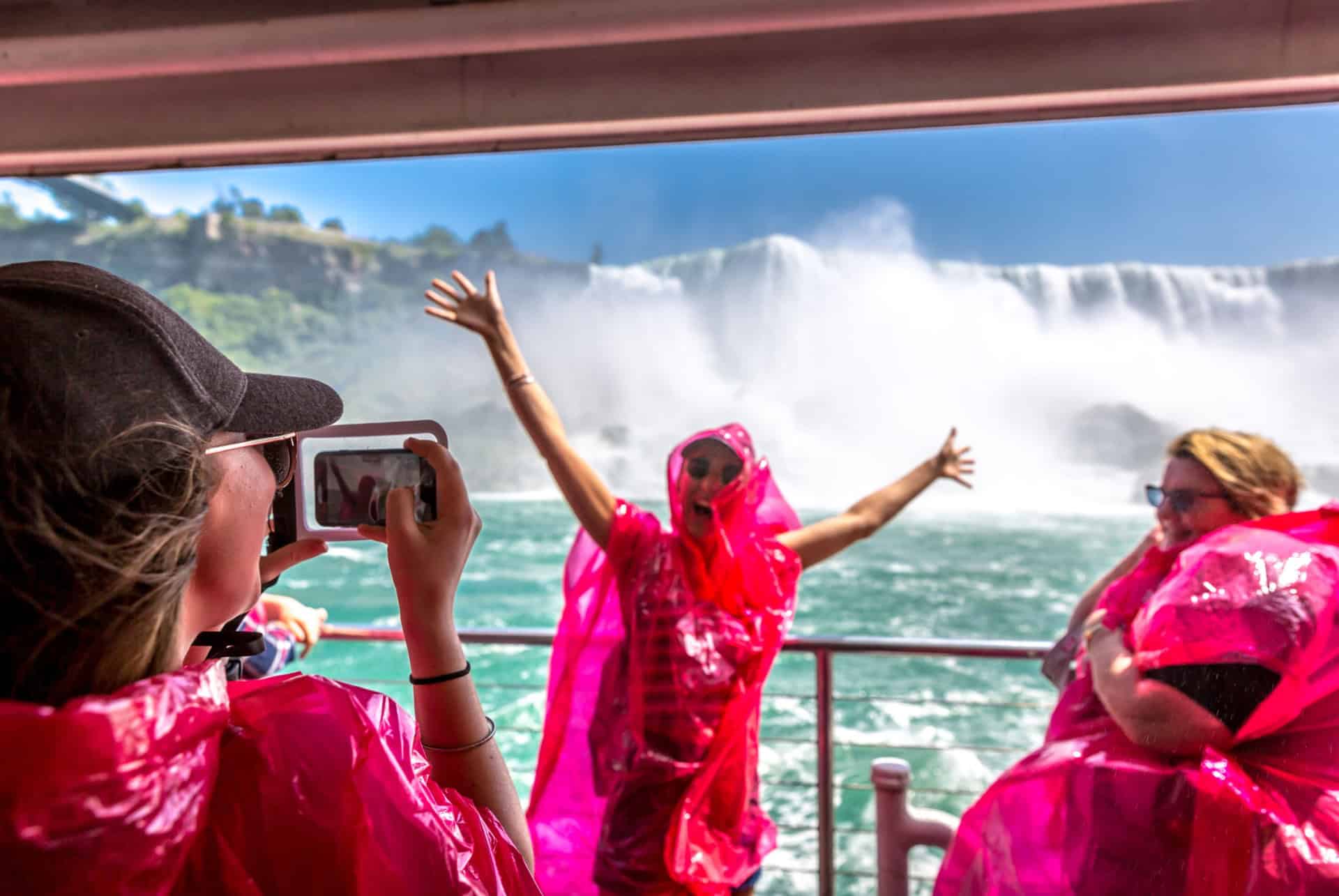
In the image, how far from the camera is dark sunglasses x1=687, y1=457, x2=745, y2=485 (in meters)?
1.39

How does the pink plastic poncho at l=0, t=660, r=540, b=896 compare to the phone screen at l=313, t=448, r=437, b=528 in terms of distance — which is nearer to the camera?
the pink plastic poncho at l=0, t=660, r=540, b=896

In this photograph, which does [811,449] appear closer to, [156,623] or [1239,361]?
[1239,361]

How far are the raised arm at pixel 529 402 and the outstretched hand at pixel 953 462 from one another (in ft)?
2.25

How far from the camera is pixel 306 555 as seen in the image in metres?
0.59

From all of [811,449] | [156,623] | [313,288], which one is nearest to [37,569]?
[156,623]

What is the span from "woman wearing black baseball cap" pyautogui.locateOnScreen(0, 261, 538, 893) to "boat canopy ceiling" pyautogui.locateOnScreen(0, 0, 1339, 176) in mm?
1139

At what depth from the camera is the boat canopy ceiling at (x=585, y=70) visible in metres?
1.32

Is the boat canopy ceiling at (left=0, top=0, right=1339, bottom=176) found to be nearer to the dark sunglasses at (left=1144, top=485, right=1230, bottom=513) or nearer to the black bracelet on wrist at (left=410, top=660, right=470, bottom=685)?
the dark sunglasses at (left=1144, top=485, right=1230, bottom=513)

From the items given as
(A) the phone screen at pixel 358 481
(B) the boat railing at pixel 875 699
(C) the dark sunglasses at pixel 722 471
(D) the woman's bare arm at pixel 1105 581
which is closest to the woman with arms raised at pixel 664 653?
(C) the dark sunglasses at pixel 722 471

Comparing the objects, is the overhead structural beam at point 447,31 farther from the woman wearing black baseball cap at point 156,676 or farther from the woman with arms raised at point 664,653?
the woman wearing black baseball cap at point 156,676

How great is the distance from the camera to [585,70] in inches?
61.2

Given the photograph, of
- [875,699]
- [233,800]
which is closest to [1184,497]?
[875,699]

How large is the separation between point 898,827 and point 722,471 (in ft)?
2.34

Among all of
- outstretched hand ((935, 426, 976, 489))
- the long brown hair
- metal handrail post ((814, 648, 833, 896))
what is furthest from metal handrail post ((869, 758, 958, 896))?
the long brown hair
